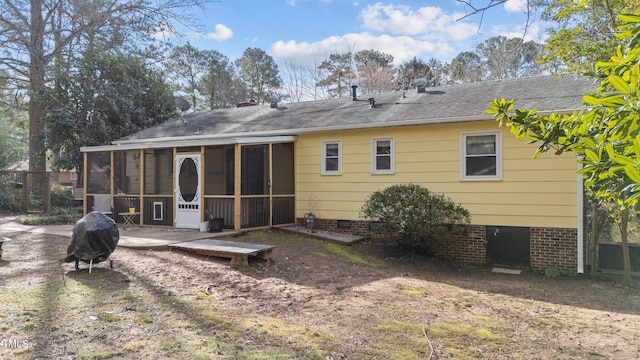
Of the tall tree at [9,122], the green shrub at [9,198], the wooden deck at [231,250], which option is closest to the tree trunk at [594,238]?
the wooden deck at [231,250]

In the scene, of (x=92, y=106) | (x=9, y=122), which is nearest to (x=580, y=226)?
(x=92, y=106)

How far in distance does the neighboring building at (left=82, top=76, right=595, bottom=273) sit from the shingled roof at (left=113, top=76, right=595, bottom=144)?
43 mm

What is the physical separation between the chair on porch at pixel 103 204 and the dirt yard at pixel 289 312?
344 cm

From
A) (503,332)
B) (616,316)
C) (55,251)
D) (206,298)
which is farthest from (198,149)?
(616,316)

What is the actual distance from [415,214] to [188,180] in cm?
600

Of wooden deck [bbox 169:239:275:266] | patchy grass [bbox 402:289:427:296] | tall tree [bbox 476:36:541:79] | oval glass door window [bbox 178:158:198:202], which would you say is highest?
tall tree [bbox 476:36:541:79]

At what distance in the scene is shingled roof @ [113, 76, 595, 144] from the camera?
921cm

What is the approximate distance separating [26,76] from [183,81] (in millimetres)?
13597

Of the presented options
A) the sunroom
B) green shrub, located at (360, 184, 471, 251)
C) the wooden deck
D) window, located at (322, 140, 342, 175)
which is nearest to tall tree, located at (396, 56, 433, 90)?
window, located at (322, 140, 342, 175)

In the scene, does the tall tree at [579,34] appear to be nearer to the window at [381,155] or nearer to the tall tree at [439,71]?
the window at [381,155]

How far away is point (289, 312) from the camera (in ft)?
16.0

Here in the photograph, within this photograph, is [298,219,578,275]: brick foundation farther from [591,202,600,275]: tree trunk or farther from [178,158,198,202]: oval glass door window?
[178,158,198,202]: oval glass door window

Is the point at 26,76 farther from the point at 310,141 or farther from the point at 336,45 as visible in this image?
the point at 336,45

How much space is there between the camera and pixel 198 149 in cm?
1074
